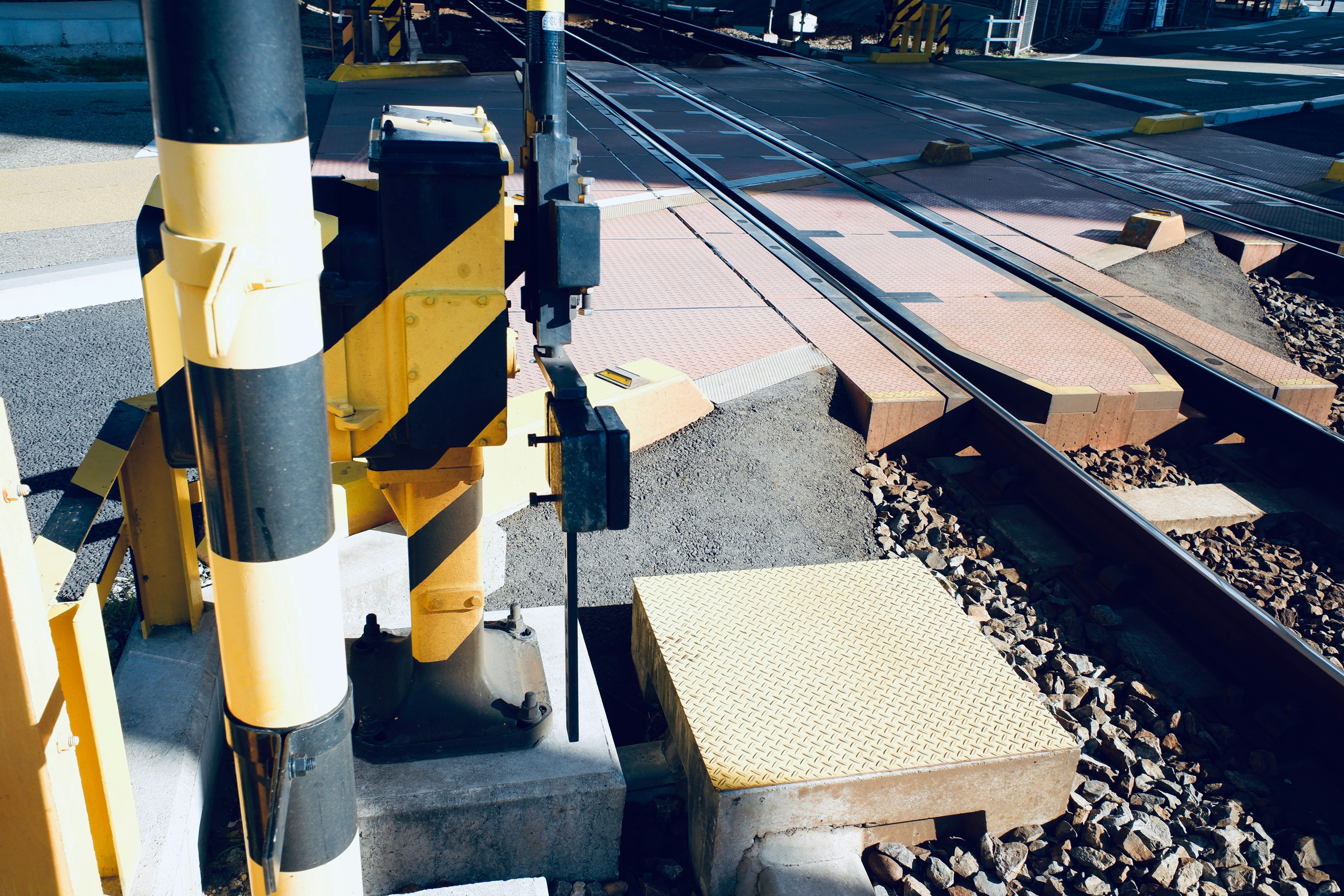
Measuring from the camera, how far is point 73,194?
23.6 ft

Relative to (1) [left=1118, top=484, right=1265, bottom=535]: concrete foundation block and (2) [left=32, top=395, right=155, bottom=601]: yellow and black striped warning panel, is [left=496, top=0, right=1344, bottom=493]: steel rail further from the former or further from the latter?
(2) [left=32, top=395, right=155, bottom=601]: yellow and black striped warning panel

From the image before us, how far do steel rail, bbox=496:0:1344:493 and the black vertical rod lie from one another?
4016 mm

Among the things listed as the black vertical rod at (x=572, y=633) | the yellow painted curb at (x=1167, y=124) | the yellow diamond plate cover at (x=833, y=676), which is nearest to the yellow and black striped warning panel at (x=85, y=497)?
the black vertical rod at (x=572, y=633)

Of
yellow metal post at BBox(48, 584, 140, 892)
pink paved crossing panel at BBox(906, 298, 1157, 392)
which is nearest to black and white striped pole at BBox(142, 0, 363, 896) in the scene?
yellow metal post at BBox(48, 584, 140, 892)

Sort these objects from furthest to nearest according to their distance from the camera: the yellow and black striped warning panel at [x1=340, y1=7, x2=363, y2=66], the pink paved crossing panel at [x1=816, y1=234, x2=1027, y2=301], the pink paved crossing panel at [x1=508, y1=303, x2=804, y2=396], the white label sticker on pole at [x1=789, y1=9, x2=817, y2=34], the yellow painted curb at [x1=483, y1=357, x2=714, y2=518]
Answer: the white label sticker on pole at [x1=789, y1=9, x2=817, y2=34]
the yellow and black striped warning panel at [x1=340, y1=7, x2=363, y2=66]
the pink paved crossing panel at [x1=816, y1=234, x2=1027, y2=301]
the pink paved crossing panel at [x1=508, y1=303, x2=804, y2=396]
the yellow painted curb at [x1=483, y1=357, x2=714, y2=518]

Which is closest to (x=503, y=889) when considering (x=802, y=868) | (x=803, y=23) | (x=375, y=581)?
(x=802, y=868)

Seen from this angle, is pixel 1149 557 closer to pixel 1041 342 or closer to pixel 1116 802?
pixel 1116 802

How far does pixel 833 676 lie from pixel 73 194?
6.96m

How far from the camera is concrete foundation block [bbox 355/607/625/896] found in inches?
86.4

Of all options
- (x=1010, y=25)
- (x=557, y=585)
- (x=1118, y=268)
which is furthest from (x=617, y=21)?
(x=557, y=585)

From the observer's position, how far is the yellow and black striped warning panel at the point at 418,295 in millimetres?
1667

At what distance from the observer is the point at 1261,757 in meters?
2.85

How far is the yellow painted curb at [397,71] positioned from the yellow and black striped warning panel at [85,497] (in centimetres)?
1363

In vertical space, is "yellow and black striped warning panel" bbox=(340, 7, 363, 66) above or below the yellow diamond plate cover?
above
